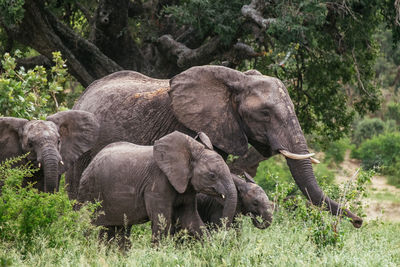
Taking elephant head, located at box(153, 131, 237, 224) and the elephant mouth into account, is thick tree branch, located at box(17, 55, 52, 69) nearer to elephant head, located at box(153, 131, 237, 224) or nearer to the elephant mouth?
elephant head, located at box(153, 131, 237, 224)

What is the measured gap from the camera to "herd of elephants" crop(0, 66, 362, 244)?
23.9 feet

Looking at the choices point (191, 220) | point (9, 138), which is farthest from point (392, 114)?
point (191, 220)

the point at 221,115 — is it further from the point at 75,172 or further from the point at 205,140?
the point at 75,172

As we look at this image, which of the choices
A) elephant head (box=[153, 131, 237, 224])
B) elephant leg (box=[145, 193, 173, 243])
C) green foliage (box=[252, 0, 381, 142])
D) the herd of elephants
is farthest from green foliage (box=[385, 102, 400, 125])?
elephant leg (box=[145, 193, 173, 243])

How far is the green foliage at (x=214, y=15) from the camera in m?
12.1

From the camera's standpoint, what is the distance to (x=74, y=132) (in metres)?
8.88

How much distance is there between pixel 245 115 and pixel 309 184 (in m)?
0.93

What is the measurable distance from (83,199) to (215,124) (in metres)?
1.51

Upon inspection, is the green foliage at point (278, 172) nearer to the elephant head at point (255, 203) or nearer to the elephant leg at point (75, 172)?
the elephant leg at point (75, 172)

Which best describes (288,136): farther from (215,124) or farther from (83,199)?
A: (83,199)

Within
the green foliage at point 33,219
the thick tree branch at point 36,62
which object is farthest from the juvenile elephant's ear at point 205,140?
the thick tree branch at point 36,62

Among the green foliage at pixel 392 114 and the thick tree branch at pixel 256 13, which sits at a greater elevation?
the thick tree branch at pixel 256 13

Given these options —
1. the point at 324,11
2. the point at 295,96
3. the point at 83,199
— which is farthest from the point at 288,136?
the point at 295,96

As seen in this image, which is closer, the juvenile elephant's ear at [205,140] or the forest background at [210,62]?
the forest background at [210,62]
